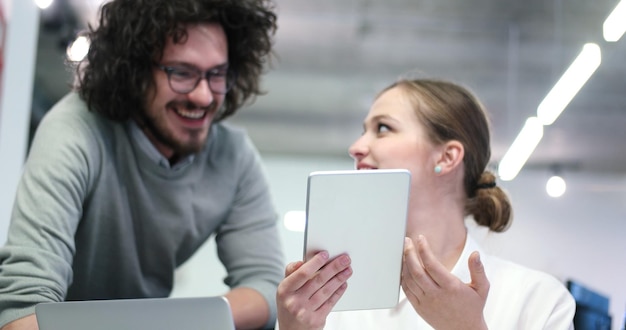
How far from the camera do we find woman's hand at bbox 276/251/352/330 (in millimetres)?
1273

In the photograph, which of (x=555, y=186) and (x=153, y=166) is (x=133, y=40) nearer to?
(x=153, y=166)

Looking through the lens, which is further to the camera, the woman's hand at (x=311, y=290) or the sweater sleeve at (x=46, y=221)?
the sweater sleeve at (x=46, y=221)

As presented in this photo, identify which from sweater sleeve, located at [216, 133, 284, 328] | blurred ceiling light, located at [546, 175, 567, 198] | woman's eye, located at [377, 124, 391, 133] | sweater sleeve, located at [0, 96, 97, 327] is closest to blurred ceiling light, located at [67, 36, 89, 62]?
sweater sleeve, located at [0, 96, 97, 327]

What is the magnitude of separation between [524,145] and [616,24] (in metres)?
1.12

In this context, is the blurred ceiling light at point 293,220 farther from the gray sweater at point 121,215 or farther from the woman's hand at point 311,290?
the woman's hand at point 311,290

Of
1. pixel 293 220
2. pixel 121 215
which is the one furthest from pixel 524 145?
pixel 121 215

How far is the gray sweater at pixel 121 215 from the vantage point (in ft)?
5.33

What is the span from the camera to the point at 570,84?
3344 mm

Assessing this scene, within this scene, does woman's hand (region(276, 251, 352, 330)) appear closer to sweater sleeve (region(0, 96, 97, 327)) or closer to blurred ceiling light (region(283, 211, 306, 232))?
sweater sleeve (region(0, 96, 97, 327))

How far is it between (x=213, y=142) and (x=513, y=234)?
164 cm

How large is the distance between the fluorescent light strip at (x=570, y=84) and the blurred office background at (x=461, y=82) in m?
0.01

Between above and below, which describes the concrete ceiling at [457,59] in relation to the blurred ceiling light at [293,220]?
above

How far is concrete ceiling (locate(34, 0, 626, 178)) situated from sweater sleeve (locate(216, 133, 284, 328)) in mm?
1056

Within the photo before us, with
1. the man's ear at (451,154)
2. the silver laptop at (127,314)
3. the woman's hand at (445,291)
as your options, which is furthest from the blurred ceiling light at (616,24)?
the silver laptop at (127,314)
